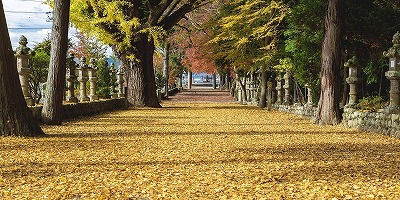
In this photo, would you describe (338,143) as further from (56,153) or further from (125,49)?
(125,49)

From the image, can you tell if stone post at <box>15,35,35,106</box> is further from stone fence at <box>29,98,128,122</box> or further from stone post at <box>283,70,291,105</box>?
stone post at <box>283,70,291,105</box>

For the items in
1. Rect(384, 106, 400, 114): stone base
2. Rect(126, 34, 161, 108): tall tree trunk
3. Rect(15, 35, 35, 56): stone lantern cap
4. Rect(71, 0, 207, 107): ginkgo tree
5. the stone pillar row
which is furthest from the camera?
Rect(126, 34, 161, 108): tall tree trunk

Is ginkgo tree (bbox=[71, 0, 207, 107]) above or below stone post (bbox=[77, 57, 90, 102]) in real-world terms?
above

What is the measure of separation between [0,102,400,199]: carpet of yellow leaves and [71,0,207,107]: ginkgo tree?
9843 millimetres

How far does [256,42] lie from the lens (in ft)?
79.5

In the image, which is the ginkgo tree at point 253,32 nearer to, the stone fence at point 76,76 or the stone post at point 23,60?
the stone fence at point 76,76

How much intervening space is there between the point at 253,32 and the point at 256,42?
Answer: 2.96m

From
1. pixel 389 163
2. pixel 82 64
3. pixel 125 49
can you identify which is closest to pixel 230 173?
pixel 389 163

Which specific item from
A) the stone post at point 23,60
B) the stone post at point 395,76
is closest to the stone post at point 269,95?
the stone post at point 395,76

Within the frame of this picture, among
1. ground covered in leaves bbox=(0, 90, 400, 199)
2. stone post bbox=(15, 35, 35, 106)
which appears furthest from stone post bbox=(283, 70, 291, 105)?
stone post bbox=(15, 35, 35, 106)

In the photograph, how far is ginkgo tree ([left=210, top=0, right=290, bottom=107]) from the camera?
21.5 m

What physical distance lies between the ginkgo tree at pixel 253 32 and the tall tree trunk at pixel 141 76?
3360 millimetres

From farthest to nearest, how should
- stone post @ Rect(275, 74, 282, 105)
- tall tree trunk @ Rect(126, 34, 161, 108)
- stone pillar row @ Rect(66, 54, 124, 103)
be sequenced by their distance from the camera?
tall tree trunk @ Rect(126, 34, 161, 108) → stone post @ Rect(275, 74, 282, 105) → stone pillar row @ Rect(66, 54, 124, 103)

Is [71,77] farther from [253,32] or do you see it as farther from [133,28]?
[253,32]
